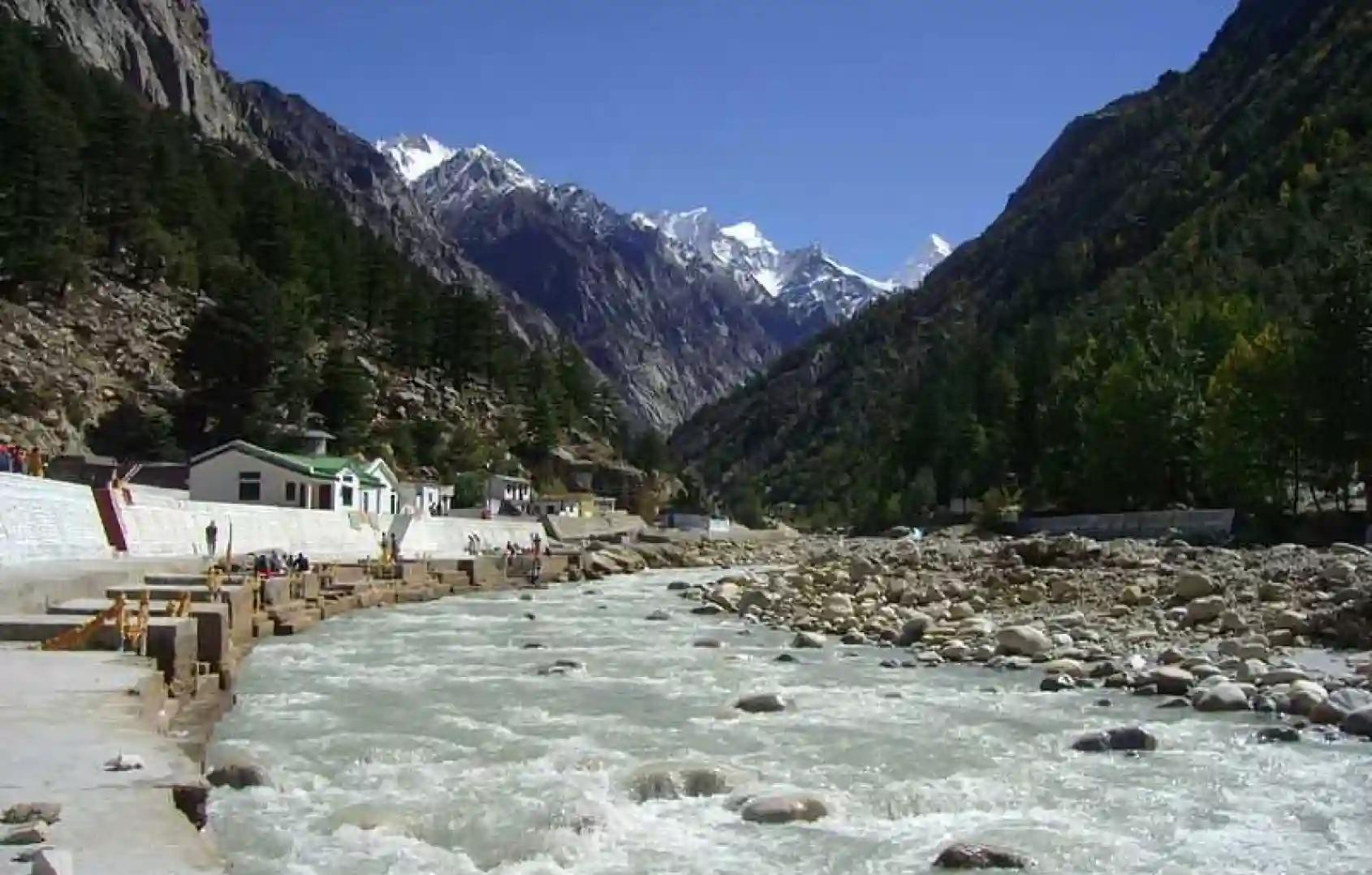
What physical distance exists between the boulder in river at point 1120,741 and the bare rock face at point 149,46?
538ft

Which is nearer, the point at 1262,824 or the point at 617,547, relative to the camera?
the point at 1262,824

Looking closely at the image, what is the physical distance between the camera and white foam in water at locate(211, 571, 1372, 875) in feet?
34.6

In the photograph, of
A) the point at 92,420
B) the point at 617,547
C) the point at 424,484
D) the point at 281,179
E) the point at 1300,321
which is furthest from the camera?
the point at 281,179

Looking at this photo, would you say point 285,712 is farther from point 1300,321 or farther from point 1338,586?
point 1300,321

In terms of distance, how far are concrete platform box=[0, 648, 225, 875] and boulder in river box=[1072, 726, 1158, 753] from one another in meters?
10.3

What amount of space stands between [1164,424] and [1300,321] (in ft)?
27.8

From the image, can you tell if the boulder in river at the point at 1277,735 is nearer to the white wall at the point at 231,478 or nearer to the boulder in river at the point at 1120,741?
the boulder in river at the point at 1120,741

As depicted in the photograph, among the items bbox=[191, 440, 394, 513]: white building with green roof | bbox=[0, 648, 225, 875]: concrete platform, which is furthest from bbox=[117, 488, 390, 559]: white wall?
bbox=[0, 648, 225, 875]: concrete platform

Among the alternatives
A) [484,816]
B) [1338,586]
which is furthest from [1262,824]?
[1338,586]

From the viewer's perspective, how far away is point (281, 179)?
122m

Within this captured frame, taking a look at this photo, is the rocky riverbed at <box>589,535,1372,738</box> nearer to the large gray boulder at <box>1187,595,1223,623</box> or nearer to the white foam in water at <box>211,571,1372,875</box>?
the large gray boulder at <box>1187,595,1223,623</box>

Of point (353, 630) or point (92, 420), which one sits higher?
point (92, 420)

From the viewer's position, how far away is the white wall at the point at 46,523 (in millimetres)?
27703

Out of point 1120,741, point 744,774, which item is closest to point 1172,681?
point 1120,741
